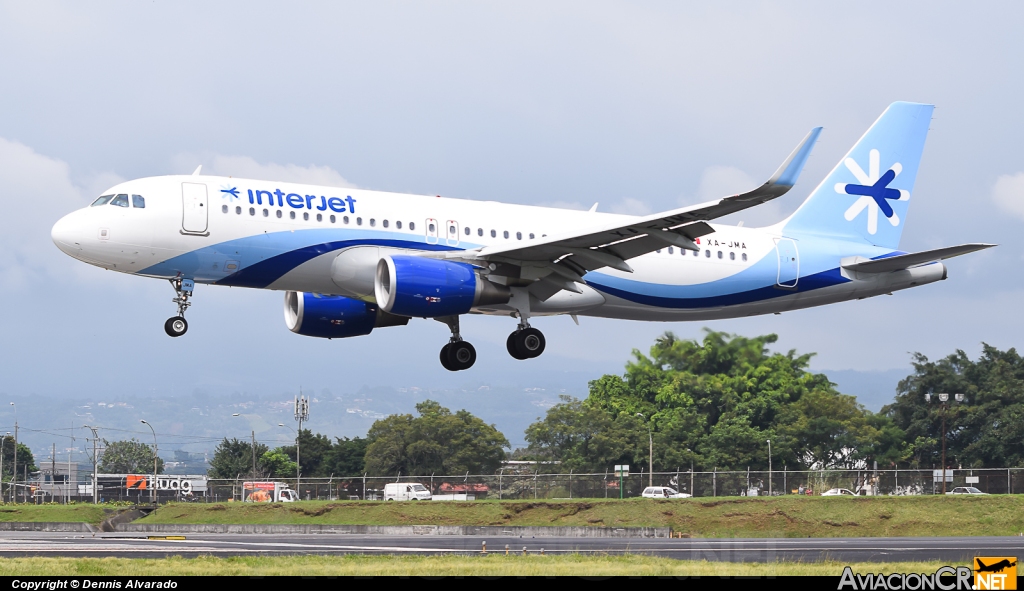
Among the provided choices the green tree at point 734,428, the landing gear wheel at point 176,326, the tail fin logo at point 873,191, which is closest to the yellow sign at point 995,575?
the tail fin logo at point 873,191

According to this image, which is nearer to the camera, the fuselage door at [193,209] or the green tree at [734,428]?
the fuselage door at [193,209]

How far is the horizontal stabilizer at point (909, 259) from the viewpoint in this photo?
32.4 meters

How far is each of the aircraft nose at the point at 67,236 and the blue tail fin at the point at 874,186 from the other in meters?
21.4

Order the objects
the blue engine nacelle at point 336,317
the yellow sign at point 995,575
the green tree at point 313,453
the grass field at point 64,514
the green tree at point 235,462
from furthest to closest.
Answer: the green tree at point 235,462 < the green tree at point 313,453 < the grass field at point 64,514 < the blue engine nacelle at point 336,317 < the yellow sign at point 995,575

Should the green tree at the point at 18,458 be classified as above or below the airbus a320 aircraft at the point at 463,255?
below

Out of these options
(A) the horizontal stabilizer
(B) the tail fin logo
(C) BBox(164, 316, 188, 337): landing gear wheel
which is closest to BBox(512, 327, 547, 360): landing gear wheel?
(C) BBox(164, 316, 188, 337): landing gear wheel

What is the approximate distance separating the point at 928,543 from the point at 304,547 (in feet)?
63.2

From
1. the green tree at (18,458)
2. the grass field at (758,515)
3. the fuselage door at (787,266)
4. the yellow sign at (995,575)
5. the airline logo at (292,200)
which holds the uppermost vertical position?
the airline logo at (292,200)

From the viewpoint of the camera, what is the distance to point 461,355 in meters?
36.0

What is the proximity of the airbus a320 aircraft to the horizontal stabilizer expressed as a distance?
6 centimetres

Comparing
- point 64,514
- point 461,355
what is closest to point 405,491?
point 64,514

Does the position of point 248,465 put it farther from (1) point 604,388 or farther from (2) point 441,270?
(2) point 441,270

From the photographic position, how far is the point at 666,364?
68.7 m

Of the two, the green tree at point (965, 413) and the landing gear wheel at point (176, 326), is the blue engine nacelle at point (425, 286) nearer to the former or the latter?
the landing gear wheel at point (176, 326)
